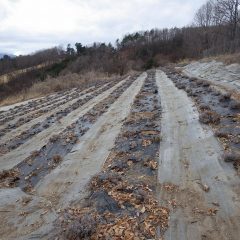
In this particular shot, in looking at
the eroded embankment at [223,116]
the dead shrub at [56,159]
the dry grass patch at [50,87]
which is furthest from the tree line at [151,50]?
the dead shrub at [56,159]

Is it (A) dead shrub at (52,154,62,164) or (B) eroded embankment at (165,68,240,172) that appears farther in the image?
(A) dead shrub at (52,154,62,164)

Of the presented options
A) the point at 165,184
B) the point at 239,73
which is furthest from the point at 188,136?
the point at 239,73

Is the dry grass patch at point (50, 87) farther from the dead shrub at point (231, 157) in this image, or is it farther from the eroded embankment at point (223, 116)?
the dead shrub at point (231, 157)

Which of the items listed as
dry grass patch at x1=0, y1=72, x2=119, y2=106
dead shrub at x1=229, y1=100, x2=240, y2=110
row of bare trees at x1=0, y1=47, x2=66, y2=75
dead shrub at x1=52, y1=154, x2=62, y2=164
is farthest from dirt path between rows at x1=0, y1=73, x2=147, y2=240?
row of bare trees at x1=0, y1=47, x2=66, y2=75

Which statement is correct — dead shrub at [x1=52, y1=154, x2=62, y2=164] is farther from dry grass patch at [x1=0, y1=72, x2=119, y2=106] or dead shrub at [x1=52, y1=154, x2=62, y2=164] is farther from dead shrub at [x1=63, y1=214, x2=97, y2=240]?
dry grass patch at [x1=0, y1=72, x2=119, y2=106]

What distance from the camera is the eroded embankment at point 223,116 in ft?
30.3

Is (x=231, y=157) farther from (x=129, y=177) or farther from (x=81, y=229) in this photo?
(x=81, y=229)

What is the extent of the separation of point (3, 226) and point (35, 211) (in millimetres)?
656

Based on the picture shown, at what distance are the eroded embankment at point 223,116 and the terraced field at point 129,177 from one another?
0.03 m

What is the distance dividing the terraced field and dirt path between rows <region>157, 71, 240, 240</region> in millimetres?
17

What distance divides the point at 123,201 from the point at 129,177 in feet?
4.20

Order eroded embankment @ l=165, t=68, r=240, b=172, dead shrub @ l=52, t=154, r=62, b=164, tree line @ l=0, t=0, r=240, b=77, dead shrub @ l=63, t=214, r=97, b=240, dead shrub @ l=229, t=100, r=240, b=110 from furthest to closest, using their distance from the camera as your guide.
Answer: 1. tree line @ l=0, t=0, r=240, b=77
2. dead shrub @ l=229, t=100, r=240, b=110
3. dead shrub @ l=52, t=154, r=62, b=164
4. eroded embankment @ l=165, t=68, r=240, b=172
5. dead shrub @ l=63, t=214, r=97, b=240

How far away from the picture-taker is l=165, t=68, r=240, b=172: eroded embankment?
30.3 feet

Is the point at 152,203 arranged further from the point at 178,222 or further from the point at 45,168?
the point at 45,168
